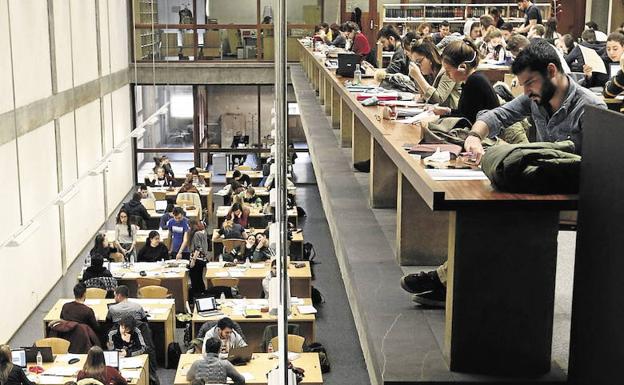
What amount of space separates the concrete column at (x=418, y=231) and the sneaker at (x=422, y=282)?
2.04 ft

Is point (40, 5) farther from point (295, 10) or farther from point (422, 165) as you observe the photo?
point (422, 165)

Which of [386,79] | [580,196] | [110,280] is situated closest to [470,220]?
[580,196]

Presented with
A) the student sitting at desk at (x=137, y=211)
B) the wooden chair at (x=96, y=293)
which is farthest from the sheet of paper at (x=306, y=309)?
the student sitting at desk at (x=137, y=211)

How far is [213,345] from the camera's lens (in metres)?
9.16

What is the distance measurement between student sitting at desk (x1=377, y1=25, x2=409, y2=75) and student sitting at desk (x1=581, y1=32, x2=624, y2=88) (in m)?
1.98

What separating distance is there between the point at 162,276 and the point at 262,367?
151 inches

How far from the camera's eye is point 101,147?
65.0 ft

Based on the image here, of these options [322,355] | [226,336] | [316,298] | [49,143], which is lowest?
[316,298]

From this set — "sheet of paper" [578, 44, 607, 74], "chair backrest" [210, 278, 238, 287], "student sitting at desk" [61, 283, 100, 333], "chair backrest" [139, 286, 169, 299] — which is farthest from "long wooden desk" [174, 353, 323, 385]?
"sheet of paper" [578, 44, 607, 74]

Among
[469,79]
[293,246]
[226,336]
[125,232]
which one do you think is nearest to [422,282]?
[469,79]

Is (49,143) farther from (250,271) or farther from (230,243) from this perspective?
(250,271)

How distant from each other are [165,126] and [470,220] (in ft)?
73.6

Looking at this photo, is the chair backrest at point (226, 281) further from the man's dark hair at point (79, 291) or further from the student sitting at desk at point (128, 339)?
the student sitting at desk at point (128, 339)

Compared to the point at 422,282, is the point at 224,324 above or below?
below
